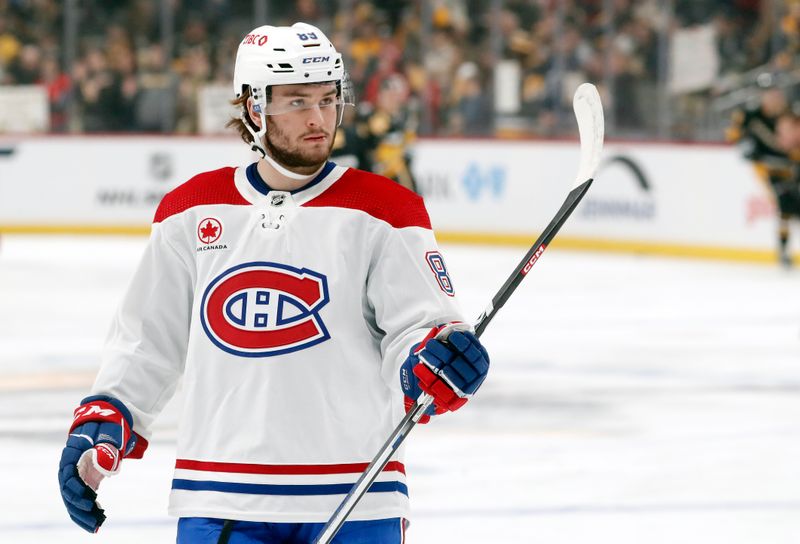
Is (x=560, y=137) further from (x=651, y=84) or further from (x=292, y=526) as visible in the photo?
(x=292, y=526)

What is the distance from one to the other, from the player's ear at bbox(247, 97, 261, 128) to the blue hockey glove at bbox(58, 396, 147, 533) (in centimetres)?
44

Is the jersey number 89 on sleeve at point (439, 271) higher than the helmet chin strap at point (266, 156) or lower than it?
lower

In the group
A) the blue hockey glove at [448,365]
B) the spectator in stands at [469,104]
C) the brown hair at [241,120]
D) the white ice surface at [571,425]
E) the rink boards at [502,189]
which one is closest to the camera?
the blue hockey glove at [448,365]

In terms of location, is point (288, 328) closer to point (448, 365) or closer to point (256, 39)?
point (448, 365)

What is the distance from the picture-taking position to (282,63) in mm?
2090

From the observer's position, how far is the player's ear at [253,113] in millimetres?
2127

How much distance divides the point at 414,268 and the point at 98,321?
6107 millimetres

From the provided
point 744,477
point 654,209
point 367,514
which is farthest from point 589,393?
point 654,209

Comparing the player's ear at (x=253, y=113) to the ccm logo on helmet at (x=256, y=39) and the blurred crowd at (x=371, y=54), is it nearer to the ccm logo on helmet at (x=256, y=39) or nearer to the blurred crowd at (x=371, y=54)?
the ccm logo on helmet at (x=256, y=39)

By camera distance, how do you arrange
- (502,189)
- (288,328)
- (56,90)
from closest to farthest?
(288,328)
(502,189)
(56,90)

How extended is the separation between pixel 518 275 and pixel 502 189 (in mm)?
10295

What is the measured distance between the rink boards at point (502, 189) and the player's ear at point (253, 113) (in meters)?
9.43

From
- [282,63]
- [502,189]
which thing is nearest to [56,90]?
[502,189]

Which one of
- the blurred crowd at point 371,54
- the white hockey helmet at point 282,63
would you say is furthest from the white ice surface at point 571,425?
the blurred crowd at point 371,54
